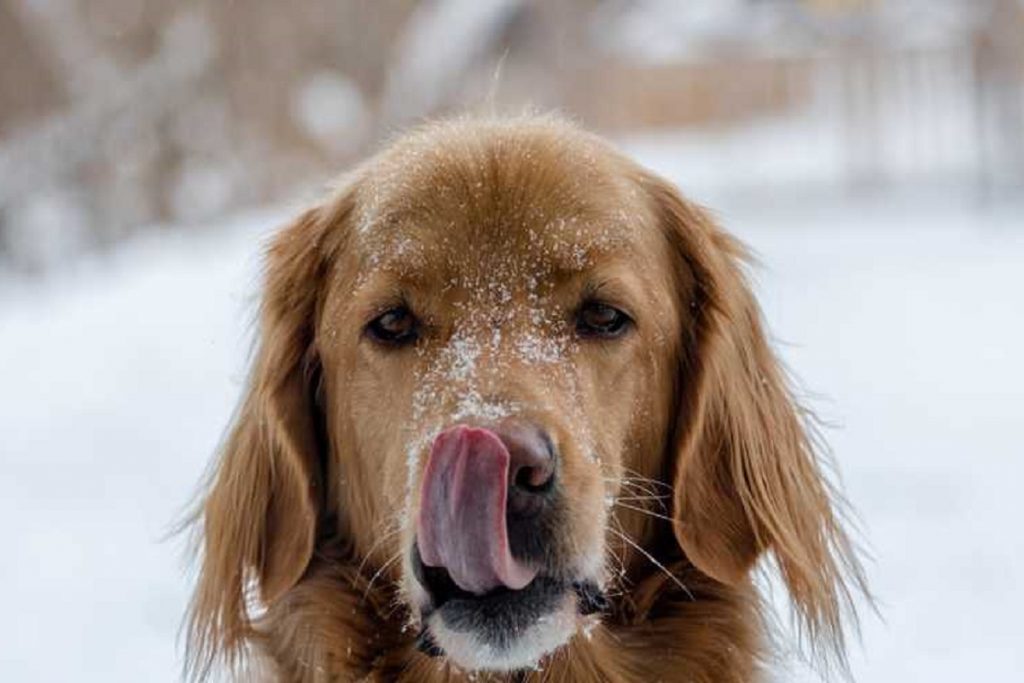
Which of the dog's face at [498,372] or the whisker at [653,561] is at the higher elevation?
the dog's face at [498,372]

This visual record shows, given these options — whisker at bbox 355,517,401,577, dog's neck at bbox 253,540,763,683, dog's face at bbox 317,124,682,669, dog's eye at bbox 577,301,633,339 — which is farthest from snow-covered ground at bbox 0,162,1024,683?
whisker at bbox 355,517,401,577

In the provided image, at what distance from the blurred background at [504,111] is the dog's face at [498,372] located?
539mm

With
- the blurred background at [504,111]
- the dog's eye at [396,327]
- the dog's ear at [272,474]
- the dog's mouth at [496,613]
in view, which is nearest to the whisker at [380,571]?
the dog's ear at [272,474]

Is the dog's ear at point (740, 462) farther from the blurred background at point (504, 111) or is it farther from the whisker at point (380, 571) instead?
the whisker at point (380, 571)

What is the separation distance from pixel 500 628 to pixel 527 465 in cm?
29

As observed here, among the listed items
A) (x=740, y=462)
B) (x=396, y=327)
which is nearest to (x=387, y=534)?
(x=396, y=327)

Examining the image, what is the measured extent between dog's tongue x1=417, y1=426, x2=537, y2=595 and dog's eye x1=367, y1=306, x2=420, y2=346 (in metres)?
0.49

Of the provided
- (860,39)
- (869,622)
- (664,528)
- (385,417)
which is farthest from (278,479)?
(860,39)

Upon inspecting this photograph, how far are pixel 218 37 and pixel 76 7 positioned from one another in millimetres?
3974

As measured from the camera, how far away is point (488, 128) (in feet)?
11.7

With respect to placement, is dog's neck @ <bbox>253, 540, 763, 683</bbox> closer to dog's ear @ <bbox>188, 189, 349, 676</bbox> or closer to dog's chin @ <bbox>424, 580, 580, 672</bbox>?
dog's ear @ <bbox>188, 189, 349, 676</bbox>

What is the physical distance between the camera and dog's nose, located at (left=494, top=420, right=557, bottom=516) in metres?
2.75

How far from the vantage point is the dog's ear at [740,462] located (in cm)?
344

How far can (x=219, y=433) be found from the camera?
9008 millimetres
